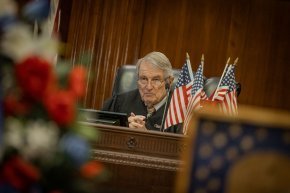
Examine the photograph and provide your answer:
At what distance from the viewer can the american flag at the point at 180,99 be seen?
10.9 ft

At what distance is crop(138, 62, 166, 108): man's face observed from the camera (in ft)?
11.8

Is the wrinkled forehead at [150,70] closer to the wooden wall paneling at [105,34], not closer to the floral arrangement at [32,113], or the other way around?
the wooden wall paneling at [105,34]

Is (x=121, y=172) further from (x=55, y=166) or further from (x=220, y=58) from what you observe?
(x=220, y=58)

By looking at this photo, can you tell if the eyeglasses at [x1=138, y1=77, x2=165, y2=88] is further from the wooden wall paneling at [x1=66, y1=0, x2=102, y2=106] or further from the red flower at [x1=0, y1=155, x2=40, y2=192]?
the red flower at [x1=0, y1=155, x2=40, y2=192]

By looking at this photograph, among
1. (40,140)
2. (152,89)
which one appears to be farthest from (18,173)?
(152,89)

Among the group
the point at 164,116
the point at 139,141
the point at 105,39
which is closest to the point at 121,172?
the point at 139,141

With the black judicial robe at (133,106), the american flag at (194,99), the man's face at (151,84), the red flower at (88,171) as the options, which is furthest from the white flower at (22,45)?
the man's face at (151,84)

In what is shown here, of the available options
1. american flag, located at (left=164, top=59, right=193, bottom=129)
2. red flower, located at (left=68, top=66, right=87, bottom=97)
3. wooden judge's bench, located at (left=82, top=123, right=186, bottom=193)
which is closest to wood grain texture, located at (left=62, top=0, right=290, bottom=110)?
american flag, located at (left=164, top=59, right=193, bottom=129)

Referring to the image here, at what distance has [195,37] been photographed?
5.80 meters

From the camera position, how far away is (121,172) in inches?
94.7

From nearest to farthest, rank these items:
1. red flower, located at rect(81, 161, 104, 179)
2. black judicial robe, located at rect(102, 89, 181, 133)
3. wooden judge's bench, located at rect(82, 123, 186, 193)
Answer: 1. red flower, located at rect(81, 161, 104, 179)
2. wooden judge's bench, located at rect(82, 123, 186, 193)
3. black judicial robe, located at rect(102, 89, 181, 133)

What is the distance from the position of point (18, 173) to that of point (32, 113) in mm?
127

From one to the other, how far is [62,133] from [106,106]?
2.77 meters

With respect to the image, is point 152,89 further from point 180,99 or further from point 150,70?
point 180,99
